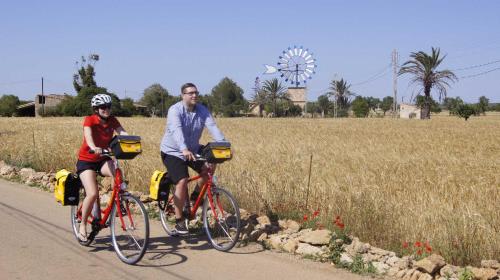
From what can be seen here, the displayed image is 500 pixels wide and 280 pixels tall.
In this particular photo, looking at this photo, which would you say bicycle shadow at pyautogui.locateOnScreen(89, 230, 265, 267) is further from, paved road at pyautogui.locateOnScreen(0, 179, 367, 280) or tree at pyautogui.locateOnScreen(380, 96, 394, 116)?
tree at pyautogui.locateOnScreen(380, 96, 394, 116)

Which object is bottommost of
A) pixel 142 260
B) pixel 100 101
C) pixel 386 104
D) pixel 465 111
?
pixel 142 260

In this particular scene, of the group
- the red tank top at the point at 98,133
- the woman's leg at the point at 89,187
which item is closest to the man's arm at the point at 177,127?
the red tank top at the point at 98,133

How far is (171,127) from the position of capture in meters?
7.12

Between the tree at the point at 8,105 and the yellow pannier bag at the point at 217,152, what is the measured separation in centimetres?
10182

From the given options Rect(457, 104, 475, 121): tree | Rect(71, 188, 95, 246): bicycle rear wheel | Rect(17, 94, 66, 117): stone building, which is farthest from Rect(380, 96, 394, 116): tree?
Rect(71, 188, 95, 246): bicycle rear wheel

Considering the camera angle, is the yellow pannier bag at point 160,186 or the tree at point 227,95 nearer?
the yellow pannier bag at point 160,186

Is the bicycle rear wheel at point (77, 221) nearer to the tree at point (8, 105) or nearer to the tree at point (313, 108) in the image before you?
the tree at point (8, 105)

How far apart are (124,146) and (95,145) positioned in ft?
1.61

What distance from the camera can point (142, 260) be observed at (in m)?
6.77

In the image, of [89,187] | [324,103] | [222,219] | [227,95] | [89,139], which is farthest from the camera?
[324,103]

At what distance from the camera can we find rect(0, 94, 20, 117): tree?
101 metres

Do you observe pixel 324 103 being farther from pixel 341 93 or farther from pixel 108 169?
pixel 108 169

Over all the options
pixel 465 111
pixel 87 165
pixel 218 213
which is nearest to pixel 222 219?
pixel 218 213

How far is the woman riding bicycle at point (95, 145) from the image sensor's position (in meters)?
6.95
